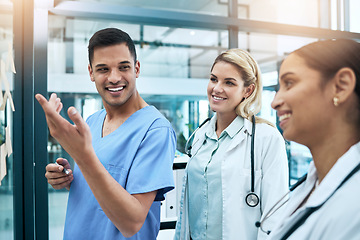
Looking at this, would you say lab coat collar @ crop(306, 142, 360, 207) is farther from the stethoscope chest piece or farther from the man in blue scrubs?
the stethoscope chest piece

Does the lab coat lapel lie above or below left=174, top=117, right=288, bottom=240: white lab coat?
above

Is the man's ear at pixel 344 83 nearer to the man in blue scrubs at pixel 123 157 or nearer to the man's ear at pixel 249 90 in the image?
the man in blue scrubs at pixel 123 157

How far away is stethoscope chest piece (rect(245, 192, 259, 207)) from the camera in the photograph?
4.07 feet

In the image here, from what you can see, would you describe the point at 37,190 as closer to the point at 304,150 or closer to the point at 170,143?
the point at 170,143

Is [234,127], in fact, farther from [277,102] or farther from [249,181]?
[277,102]

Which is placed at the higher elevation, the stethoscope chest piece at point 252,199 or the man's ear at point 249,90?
the man's ear at point 249,90

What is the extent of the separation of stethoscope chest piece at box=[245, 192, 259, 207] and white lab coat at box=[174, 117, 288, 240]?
2 centimetres

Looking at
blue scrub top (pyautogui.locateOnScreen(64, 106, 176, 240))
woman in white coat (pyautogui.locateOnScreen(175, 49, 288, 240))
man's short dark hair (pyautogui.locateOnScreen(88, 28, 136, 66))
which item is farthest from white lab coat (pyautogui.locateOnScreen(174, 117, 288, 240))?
man's short dark hair (pyautogui.locateOnScreen(88, 28, 136, 66))

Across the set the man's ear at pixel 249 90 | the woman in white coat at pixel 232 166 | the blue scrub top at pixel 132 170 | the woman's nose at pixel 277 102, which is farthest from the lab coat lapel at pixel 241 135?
the woman's nose at pixel 277 102

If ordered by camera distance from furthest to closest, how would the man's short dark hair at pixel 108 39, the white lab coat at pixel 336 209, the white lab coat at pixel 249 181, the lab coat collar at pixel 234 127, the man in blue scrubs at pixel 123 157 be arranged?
the lab coat collar at pixel 234 127 → the white lab coat at pixel 249 181 → the man's short dark hair at pixel 108 39 → the man in blue scrubs at pixel 123 157 → the white lab coat at pixel 336 209

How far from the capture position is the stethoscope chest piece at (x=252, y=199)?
4.07ft

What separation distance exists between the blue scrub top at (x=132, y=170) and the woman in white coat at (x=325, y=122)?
355 millimetres

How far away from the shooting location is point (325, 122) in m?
0.61

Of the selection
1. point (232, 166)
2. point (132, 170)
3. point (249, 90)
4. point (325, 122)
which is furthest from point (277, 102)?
point (249, 90)
